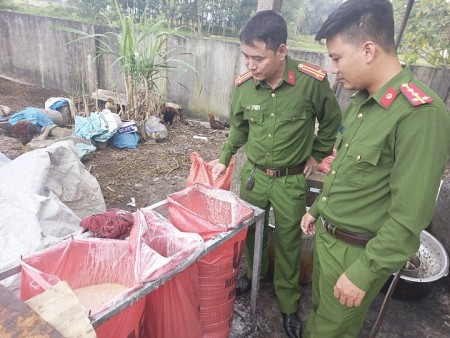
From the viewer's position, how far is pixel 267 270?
2.51m

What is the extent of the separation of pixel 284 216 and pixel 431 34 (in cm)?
406

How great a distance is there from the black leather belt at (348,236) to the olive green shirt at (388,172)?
25mm

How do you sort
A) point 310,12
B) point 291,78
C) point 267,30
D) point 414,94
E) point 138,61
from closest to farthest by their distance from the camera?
point 414,94 → point 267,30 → point 291,78 → point 138,61 → point 310,12

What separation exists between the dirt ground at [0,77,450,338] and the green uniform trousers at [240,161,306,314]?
0.25 m

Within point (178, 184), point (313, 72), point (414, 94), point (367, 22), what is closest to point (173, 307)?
point (414, 94)

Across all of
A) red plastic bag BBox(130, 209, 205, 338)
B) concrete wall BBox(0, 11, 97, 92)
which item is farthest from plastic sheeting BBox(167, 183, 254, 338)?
concrete wall BBox(0, 11, 97, 92)

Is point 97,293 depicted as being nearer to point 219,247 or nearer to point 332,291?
point 219,247

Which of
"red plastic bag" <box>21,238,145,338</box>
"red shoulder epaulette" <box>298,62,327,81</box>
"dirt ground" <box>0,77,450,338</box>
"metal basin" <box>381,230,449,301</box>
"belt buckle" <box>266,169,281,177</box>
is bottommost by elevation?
"dirt ground" <box>0,77,450,338</box>

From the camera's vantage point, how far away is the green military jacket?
1.91 meters

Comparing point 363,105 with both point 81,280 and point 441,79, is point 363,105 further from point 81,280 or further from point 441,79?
point 441,79

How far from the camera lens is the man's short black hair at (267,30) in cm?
171

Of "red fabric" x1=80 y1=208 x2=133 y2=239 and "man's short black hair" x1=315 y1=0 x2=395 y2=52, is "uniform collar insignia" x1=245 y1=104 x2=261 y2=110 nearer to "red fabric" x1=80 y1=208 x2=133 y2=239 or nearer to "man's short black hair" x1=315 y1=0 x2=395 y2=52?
"man's short black hair" x1=315 y1=0 x2=395 y2=52

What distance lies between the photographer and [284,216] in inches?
79.7

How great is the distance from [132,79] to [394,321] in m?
4.56
